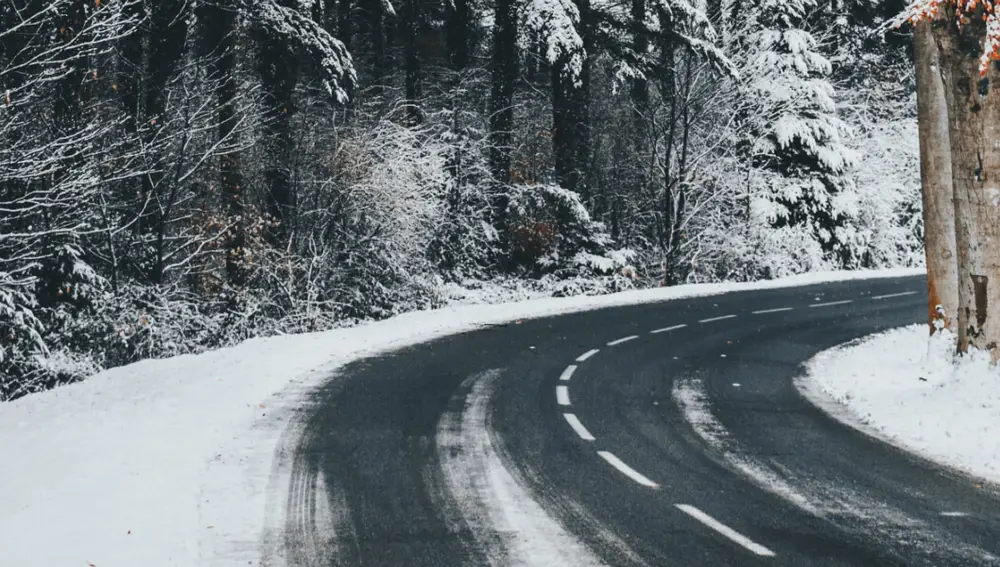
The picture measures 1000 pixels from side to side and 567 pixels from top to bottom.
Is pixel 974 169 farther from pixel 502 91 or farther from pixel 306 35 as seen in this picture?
pixel 502 91

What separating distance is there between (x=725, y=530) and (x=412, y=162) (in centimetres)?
1904

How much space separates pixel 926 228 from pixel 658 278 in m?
18.6

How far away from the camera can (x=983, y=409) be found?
9.91 m

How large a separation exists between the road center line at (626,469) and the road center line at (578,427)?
2.02ft

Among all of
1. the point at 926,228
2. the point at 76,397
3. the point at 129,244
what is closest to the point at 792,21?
the point at 926,228

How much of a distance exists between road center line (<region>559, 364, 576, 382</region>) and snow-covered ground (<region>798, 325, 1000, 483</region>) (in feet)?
10.7

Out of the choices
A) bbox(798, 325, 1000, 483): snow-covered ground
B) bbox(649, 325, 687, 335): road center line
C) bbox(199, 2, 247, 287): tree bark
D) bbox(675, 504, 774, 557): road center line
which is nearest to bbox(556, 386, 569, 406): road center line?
bbox(798, 325, 1000, 483): snow-covered ground

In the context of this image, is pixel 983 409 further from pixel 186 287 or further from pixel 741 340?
pixel 186 287

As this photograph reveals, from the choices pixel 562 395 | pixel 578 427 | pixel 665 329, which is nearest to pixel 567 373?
pixel 562 395

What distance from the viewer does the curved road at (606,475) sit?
608cm

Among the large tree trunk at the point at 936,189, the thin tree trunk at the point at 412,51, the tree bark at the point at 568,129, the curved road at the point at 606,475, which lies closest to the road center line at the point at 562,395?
the curved road at the point at 606,475

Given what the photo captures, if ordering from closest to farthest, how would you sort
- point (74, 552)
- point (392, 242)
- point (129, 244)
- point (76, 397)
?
point (74, 552) < point (76, 397) < point (129, 244) < point (392, 242)

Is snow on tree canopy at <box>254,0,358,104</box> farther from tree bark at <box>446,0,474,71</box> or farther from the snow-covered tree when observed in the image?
the snow-covered tree

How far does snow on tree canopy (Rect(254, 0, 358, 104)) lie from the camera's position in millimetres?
20719
